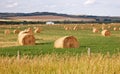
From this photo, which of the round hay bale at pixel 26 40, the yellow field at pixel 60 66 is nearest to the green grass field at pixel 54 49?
the round hay bale at pixel 26 40

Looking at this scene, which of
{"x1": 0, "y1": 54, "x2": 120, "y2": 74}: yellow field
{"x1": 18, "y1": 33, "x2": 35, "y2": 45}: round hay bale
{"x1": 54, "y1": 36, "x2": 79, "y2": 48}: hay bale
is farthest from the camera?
{"x1": 18, "y1": 33, "x2": 35, "y2": 45}: round hay bale

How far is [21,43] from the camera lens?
37.2m

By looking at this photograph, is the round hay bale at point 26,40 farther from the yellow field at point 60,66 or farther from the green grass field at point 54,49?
the yellow field at point 60,66

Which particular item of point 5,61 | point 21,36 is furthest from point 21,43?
point 5,61

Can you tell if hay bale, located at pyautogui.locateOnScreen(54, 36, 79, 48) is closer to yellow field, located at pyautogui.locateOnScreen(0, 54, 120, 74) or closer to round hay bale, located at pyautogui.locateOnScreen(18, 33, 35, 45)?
round hay bale, located at pyautogui.locateOnScreen(18, 33, 35, 45)

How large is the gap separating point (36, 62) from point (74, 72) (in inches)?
62.0

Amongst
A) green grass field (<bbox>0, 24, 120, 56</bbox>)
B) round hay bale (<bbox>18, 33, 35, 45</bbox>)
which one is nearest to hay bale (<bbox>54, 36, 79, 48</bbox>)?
green grass field (<bbox>0, 24, 120, 56</bbox>)

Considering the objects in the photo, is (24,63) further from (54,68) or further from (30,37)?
(30,37)

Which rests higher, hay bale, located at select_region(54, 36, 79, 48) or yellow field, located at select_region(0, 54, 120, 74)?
yellow field, located at select_region(0, 54, 120, 74)

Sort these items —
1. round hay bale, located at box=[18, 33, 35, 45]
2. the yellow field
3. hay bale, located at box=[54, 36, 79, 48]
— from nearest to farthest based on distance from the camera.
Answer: the yellow field → hay bale, located at box=[54, 36, 79, 48] → round hay bale, located at box=[18, 33, 35, 45]

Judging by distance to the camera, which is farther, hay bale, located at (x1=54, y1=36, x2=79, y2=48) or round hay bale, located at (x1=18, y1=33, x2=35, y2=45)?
round hay bale, located at (x1=18, y1=33, x2=35, y2=45)

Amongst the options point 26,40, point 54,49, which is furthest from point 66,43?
point 26,40

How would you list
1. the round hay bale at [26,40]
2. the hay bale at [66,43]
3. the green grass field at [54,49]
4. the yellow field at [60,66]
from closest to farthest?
1. the yellow field at [60,66]
2. the green grass field at [54,49]
3. the hay bale at [66,43]
4. the round hay bale at [26,40]

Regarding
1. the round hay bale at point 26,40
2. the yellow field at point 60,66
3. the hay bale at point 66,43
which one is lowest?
the round hay bale at point 26,40
